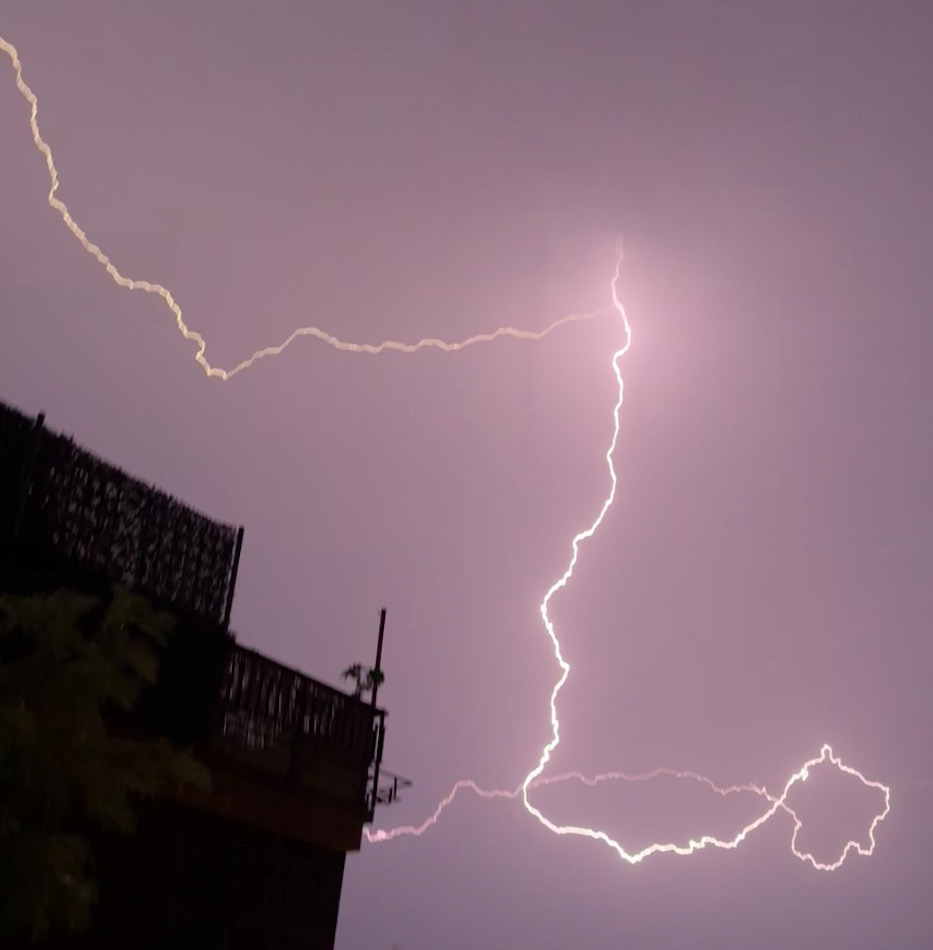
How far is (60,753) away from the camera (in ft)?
17.0

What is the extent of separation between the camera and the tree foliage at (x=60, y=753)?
4938mm

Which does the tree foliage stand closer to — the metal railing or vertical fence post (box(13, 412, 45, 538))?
vertical fence post (box(13, 412, 45, 538))

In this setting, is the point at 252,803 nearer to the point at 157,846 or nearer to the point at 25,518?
the point at 157,846

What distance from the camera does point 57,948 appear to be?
7887mm

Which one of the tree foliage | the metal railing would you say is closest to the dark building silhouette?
the metal railing

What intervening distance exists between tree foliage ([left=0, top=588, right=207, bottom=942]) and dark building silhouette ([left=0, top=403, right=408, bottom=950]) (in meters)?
3.19

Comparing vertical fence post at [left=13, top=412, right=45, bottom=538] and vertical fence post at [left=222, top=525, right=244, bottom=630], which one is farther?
vertical fence post at [left=222, top=525, right=244, bottom=630]

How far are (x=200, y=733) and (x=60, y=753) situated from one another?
4247mm

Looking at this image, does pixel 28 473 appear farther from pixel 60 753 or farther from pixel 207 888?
pixel 60 753

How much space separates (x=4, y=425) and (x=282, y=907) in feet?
16.0

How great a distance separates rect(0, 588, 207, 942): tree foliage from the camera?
4938mm

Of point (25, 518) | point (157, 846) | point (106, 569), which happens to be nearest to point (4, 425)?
point (25, 518)

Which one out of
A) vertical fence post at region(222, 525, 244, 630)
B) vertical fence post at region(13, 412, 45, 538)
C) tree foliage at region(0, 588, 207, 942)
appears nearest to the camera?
tree foliage at region(0, 588, 207, 942)

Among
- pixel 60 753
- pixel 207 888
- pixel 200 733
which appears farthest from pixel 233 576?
pixel 60 753
